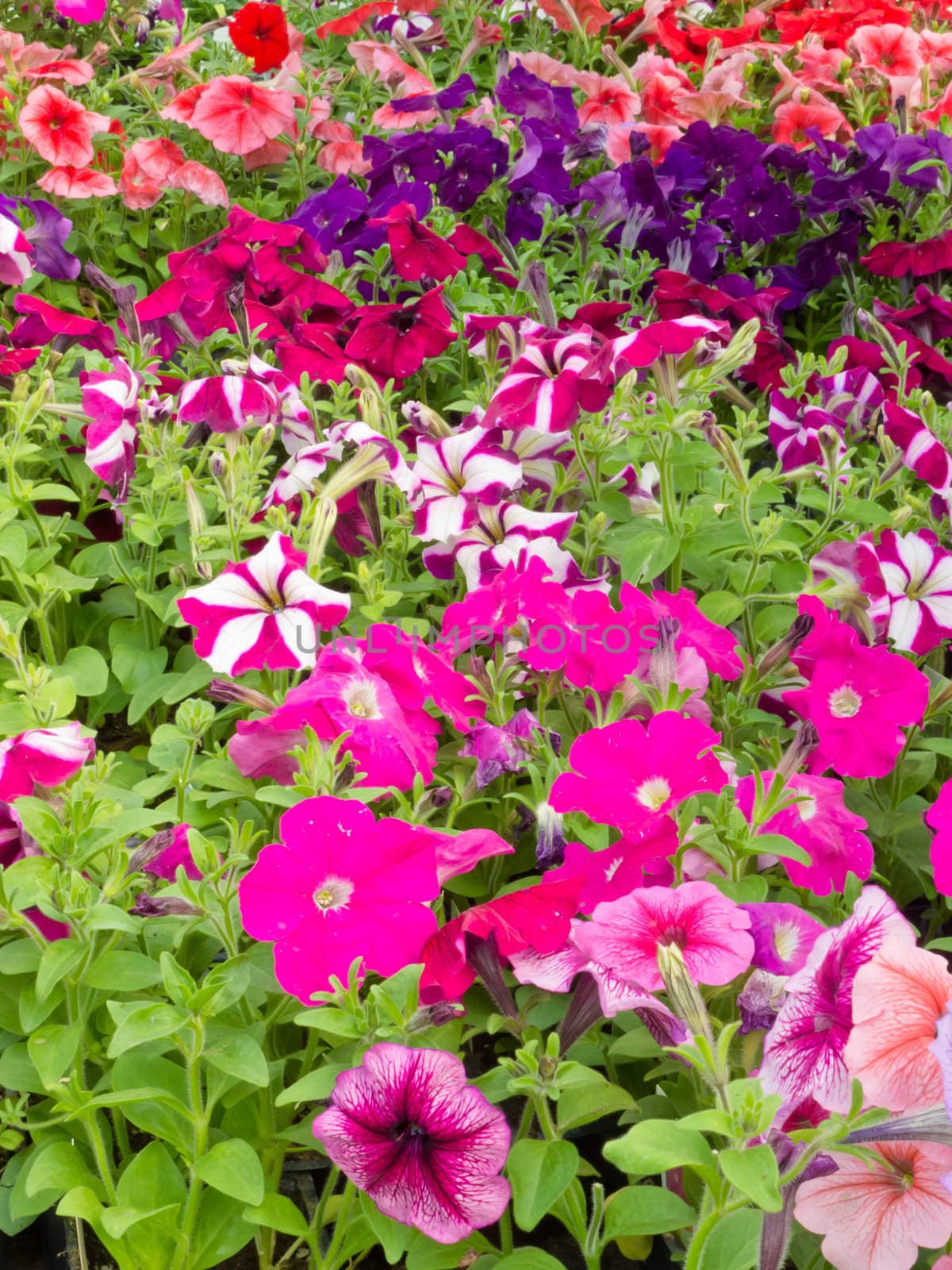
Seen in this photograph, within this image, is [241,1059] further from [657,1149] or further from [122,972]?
[657,1149]

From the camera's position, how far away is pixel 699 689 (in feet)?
3.43

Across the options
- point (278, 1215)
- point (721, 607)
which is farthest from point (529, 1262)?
point (721, 607)

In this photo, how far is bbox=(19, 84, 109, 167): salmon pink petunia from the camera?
2329 mm

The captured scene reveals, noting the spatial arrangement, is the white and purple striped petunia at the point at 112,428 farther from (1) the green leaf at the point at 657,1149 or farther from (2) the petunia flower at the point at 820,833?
(1) the green leaf at the point at 657,1149

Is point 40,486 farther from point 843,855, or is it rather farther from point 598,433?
point 843,855

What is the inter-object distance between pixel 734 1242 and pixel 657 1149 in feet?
0.52

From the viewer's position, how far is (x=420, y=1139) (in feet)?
2.58

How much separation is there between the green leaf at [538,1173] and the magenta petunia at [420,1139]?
3 cm

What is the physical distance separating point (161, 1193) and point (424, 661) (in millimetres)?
457

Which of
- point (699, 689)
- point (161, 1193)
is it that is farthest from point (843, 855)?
point (161, 1193)

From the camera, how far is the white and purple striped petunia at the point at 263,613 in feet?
3.51

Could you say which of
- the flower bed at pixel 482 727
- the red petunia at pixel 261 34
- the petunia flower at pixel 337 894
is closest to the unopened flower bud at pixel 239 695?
the flower bed at pixel 482 727

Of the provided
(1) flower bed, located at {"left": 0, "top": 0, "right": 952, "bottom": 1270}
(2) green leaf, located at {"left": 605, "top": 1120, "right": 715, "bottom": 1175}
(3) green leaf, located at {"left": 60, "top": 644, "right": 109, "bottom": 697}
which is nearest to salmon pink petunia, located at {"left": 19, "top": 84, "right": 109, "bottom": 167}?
(1) flower bed, located at {"left": 0, "top": 0, "right": 952, "bottom": 1270}

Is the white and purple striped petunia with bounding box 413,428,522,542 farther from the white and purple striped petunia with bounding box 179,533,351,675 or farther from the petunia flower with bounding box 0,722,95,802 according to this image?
the petunia flower with bounding box 0,722,95,802
